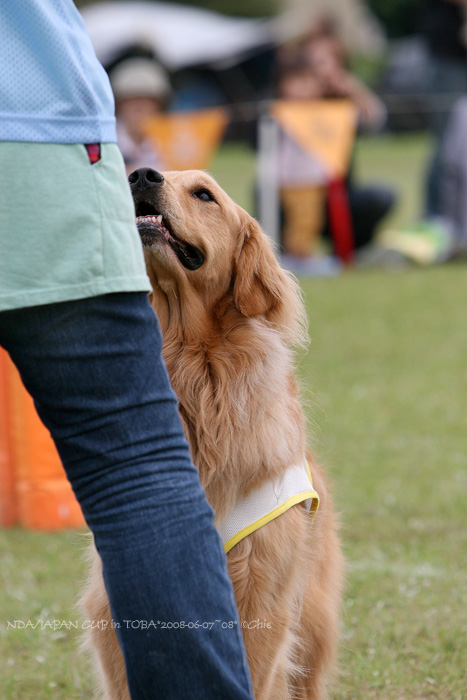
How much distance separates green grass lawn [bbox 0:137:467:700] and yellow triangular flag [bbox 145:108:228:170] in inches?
112

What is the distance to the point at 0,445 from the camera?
396cm

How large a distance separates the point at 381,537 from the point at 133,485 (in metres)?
2.47

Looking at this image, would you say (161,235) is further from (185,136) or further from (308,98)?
(308,98)

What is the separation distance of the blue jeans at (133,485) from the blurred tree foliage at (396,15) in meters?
33.9

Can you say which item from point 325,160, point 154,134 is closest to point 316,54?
point 325,160

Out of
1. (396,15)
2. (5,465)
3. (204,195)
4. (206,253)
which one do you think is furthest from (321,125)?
(396,15)

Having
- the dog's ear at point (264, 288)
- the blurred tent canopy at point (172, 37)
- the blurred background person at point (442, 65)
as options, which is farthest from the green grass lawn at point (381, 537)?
the blurred tent canopy at point (172, 37)

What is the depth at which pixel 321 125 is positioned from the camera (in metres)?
9.48

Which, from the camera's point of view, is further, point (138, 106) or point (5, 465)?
point (138, 106)

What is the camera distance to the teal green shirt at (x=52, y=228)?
4.74 feet

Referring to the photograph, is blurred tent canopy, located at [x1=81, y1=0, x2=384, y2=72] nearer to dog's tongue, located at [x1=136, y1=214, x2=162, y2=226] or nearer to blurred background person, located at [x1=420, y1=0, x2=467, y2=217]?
blurred background person, located at [x1=420, y1=0, x2=467, y2=217]

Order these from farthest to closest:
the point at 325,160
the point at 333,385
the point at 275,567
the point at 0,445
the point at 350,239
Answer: the point at 350,239, the point at 325,160, the point at 333,385, the point at 0,445, the point at 275,567

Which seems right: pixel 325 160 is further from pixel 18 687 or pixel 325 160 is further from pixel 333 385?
pixel 18 687

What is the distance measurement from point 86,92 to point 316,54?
8.80m
